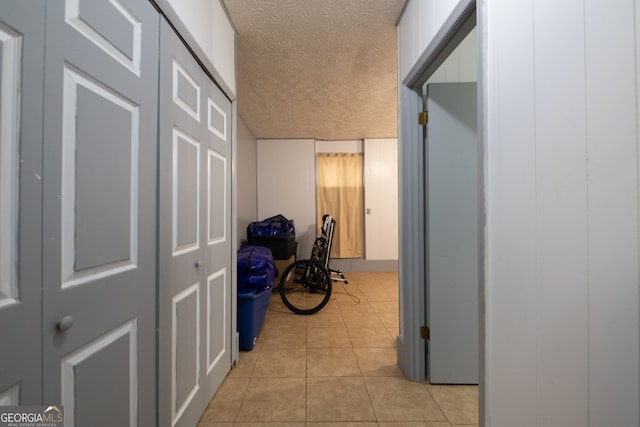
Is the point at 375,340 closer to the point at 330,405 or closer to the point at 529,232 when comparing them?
the point at 330,405

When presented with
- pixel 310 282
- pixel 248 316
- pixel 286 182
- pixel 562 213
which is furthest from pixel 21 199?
pixel 286 182

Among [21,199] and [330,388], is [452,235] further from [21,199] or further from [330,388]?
[21,199]

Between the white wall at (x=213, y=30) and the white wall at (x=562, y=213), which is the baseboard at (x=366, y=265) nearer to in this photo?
the white wall at (x=213, y=30)

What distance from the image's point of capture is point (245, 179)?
3.99 metres

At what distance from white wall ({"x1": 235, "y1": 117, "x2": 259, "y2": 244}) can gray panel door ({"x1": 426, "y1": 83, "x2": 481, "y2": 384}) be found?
256 centimetres

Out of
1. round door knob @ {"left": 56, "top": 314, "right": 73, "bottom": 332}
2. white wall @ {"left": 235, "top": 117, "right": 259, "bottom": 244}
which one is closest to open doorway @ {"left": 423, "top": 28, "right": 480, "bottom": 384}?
round door knob @ {"left": 56, "top": 314, "right": 73, "bottom": 332}

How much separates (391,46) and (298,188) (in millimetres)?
2967

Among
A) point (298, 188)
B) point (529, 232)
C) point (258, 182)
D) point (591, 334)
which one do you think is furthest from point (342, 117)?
point (591, 334)

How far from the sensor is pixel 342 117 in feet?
12.2

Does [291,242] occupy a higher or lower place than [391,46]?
lower

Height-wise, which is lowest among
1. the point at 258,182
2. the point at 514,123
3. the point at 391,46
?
the point at 514,123

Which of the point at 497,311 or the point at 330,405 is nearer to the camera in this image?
the point at 497,311

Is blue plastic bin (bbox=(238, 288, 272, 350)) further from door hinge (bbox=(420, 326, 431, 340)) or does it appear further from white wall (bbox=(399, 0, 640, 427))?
white wall (bbox=(399, 0, 640, 427))

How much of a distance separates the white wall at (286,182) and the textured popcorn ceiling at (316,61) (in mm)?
757
